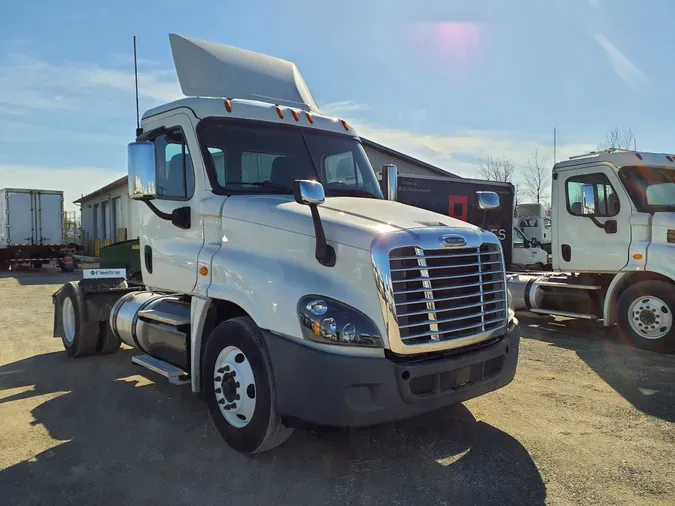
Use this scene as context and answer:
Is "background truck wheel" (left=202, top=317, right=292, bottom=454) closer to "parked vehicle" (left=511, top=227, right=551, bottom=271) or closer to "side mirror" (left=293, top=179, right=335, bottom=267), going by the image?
"side mirror" (left=293, top=179, right=335, bottom=267)

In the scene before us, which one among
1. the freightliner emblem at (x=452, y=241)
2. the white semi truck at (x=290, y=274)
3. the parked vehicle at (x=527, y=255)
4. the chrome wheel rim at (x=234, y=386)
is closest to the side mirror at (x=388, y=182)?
the white semi truck at (x=290, y=274)

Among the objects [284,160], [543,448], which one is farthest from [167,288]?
[543,448]

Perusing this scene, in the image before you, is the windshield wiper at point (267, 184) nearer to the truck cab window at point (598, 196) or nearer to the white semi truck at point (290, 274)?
the white semi truck at point (290, 274)

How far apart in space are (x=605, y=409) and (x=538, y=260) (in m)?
19.0

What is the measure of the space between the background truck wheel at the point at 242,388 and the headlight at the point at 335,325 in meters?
0.46

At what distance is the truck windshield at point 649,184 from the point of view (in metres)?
8.20

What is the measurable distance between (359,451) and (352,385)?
977 millimetres

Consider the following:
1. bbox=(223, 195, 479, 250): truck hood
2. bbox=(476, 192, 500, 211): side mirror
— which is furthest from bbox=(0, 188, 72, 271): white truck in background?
bbox=(476, 192, 500, 211): side mirror

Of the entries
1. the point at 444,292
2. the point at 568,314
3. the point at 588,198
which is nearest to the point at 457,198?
the point at 568,314

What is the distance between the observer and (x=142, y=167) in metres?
4.74

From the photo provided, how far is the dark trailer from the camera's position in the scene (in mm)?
14940

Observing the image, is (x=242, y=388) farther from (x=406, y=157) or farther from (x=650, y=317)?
(x=406, y=157)

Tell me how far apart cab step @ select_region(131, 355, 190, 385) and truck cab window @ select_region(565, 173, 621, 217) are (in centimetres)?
667

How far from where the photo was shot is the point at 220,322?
455cm
